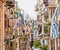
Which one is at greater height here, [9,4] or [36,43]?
[9,4]

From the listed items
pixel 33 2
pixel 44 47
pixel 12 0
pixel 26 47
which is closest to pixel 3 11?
pixel 12 0

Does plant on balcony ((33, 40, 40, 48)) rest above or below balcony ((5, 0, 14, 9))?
below

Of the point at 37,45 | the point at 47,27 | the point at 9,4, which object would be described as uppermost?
the point at 9,4

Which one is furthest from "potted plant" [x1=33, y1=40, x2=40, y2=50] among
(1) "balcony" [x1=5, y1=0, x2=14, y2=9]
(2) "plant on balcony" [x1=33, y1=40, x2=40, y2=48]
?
(1) "balcony" [x1=5, y1=0, x2=14, y2=9]

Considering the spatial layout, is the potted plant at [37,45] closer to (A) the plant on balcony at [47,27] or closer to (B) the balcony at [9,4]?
(A) the plant on balcony at [47,27]

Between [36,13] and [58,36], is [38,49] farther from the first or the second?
[36,13]

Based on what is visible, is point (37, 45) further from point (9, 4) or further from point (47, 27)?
point (9, 4)

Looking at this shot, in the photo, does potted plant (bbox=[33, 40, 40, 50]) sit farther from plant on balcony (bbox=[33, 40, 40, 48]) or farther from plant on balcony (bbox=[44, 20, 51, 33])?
plant on balcony (bbox=[44, 20, 51, 33])

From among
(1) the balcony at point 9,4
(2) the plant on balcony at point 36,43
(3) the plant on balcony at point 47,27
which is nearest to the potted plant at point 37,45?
(2) the plant on balcony at point 36,43

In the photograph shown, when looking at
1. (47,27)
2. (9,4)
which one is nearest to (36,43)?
(47,27)

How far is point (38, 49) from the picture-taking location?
2.80m

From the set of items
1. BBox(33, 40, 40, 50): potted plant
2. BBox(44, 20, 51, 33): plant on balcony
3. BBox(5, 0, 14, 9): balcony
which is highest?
BBox(5, 0, 14, 9): balcony

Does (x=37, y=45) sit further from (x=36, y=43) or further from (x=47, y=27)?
(x=47, y=27)

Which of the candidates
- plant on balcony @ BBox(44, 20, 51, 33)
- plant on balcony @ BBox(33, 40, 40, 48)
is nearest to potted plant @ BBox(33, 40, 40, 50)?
plant on balcony @ BBox(33, 40, 40, 48)
